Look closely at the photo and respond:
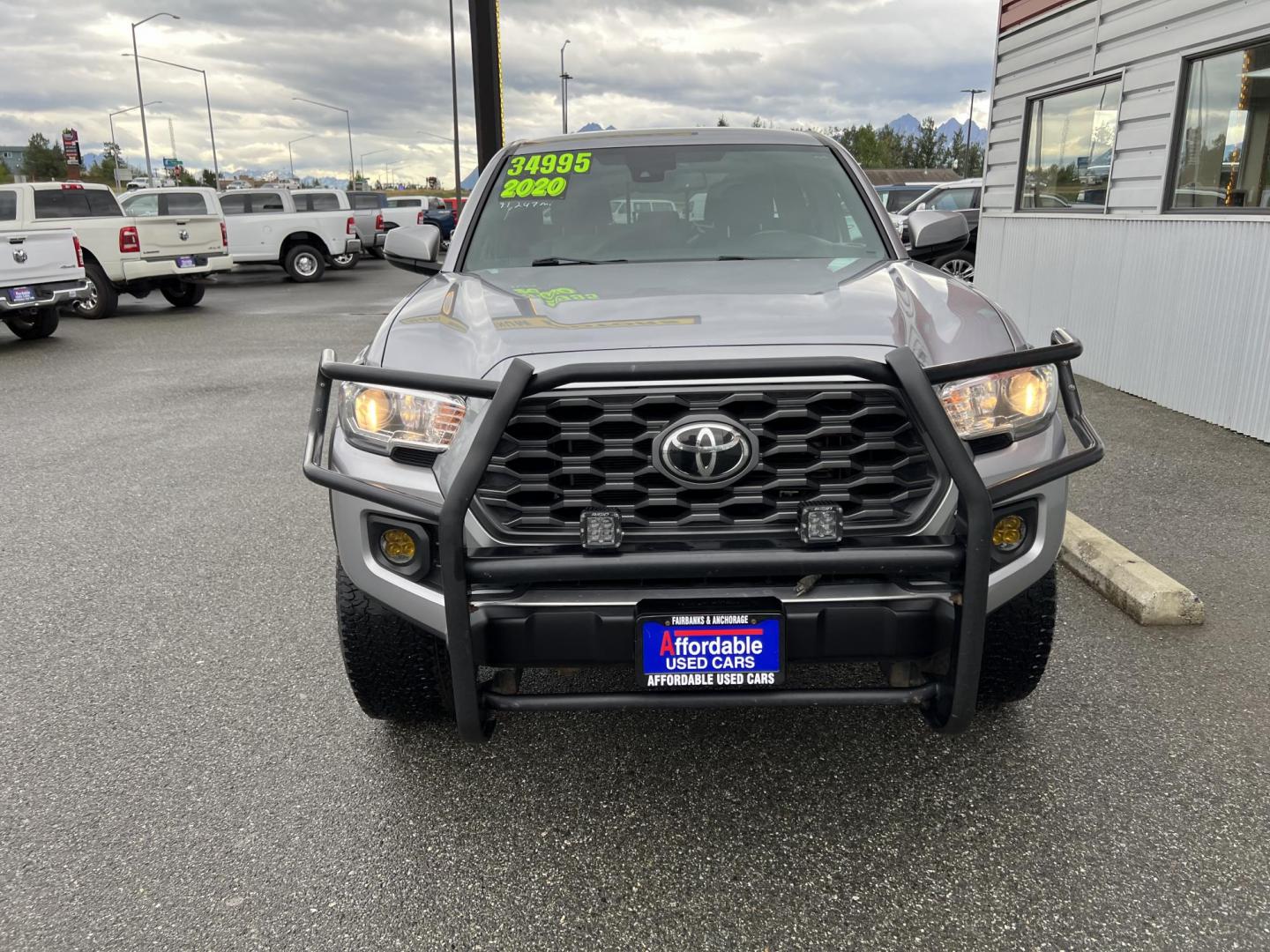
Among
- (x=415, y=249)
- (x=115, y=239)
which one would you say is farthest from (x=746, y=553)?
(x=115, y=239)

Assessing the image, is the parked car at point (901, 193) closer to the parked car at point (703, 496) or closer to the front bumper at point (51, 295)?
the front bumper at point (51, 295)

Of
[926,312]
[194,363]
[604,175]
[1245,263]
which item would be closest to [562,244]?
[604,175]

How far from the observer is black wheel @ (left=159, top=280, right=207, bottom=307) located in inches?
648

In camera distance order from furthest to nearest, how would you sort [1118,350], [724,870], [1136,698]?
[1118,350] < [1136,698] < [724,870]

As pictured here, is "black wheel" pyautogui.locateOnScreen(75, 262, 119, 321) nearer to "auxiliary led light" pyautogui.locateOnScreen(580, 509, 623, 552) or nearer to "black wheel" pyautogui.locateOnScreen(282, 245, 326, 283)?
"black wheel" pyautogui.locateOnScreen(282, 245, 326, 283)

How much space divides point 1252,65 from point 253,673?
7095 millimetres

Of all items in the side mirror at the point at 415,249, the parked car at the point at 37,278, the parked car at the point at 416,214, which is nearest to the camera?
the side mirror at the point at 415,249

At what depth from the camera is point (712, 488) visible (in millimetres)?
2221

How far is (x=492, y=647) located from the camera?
2176mm

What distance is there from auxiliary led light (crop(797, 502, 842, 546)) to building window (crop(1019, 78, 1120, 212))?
7314 millimetres

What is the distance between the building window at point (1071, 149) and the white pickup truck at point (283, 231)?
1536 cm

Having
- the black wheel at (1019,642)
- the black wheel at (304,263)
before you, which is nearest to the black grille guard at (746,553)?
the black wheel at (1019,642)

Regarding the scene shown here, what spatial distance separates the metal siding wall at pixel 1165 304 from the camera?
6348mm

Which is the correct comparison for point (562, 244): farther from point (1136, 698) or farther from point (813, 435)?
point (1136, 698)
